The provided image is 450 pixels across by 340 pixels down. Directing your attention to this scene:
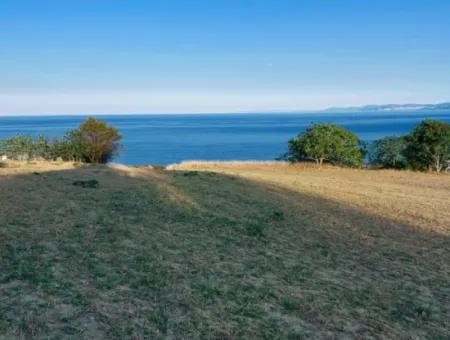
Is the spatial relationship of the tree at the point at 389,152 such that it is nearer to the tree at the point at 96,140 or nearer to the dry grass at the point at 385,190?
the dry grass at the point at 385,190

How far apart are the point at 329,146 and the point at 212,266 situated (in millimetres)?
24117

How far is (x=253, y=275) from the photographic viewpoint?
6527mm

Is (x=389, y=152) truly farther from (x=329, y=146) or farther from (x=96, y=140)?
(x=96, y=140)

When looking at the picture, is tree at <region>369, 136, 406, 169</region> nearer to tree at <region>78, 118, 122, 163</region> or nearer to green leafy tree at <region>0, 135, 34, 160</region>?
tree at <region>78, 118, 122, 163</region>

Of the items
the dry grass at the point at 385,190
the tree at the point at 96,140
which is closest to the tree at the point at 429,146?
the dry grass at the point at 385,190

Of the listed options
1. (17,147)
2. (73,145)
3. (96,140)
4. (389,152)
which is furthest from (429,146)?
(17,147)

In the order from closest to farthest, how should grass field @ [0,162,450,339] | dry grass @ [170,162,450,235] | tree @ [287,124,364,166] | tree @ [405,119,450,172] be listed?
1. grass field @ [0,162,450,339]
2. dry grass @ [170,162,450,235]
3. tree @ [405,119,450,172]
4. tree @ [287,124,364,166]

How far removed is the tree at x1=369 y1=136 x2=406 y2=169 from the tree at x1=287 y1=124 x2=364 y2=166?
3.24 ft

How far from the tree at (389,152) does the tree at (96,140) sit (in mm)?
22329

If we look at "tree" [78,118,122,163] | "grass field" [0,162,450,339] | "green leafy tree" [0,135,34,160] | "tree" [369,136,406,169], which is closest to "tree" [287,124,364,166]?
A: "tree" [369,136,406,169]

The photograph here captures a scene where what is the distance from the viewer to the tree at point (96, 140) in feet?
124

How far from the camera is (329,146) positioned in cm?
2966

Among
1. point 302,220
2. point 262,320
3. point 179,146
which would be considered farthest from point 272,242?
point 179,146

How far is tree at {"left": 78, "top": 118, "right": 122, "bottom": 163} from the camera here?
37875 mm
